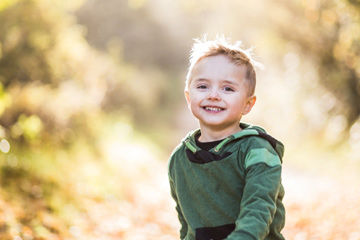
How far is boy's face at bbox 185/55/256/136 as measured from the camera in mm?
2352

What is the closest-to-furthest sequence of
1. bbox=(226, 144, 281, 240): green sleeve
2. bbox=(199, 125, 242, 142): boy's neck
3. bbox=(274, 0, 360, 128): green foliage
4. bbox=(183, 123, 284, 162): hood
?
bbox=(226, 144, 281, 240): green sleeve
bbox=(183, 123, 284, 162): hood
bbox=(199, 125, 242, 142): boy's neck
bbox=(274, 0, 360, 128): green foliage

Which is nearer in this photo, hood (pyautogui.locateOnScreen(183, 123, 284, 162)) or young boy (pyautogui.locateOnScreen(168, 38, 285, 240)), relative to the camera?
young boy (pyautogui.locateOnScreen(168, 38, 285, 240))

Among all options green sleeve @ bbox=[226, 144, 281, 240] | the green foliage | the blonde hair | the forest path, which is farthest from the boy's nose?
the green foliage

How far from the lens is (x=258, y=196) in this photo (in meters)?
2.04

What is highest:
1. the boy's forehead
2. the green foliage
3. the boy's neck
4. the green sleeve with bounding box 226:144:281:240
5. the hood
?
the green foliage

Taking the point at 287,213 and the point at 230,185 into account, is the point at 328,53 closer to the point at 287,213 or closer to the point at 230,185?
the point at 287,213

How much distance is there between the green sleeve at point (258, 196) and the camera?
1.95 m

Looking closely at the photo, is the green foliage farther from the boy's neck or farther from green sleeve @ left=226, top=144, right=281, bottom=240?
green sleeve @ left=226, top=144, right=281, bottom=240

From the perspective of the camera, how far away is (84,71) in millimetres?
9531

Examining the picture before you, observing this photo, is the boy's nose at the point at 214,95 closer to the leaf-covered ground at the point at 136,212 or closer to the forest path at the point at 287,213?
the leaf-covered ground at the point at 136,212

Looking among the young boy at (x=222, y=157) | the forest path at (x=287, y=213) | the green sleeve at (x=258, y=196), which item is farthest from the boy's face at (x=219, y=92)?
the forest path at (x=287, y=213)

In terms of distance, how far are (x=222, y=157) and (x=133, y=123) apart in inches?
496

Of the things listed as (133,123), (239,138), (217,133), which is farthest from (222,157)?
(133,123)

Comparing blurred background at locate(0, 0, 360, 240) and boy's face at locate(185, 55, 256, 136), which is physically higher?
blurred background at locate(0, 0, 360, 240)
